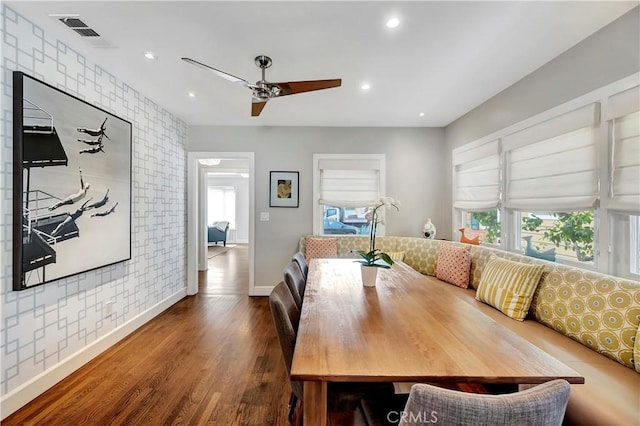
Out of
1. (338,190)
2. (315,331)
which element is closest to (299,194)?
(338,190)

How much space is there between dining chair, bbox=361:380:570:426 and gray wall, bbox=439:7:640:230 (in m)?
2.11

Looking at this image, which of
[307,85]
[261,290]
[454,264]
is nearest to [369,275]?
[307,85]

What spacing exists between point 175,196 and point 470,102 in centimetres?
394

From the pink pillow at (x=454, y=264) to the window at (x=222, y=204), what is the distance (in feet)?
27.2

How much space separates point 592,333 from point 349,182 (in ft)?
10.1

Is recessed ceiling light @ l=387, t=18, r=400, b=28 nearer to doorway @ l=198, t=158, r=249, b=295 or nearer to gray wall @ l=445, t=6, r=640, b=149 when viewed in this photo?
gray wall @ l=445, t=6, r=640, b=149

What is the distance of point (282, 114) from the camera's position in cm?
362

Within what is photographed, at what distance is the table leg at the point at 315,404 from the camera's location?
95 centimetres

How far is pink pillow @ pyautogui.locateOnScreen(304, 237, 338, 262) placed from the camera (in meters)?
3.85

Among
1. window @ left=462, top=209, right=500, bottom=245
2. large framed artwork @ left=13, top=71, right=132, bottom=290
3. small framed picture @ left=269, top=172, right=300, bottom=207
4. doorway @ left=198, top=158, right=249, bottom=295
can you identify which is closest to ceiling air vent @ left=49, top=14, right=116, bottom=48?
large framed artwork @ left=13, top=71, right=132, bottom=290

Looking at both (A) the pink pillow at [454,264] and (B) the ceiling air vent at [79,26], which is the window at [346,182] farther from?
(B) the ceiling air vent at [79,26]

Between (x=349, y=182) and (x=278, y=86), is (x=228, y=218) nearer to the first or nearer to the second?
(x=349, y=182)

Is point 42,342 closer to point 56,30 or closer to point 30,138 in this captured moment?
point 30,138

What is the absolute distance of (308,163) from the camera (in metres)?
4.16
